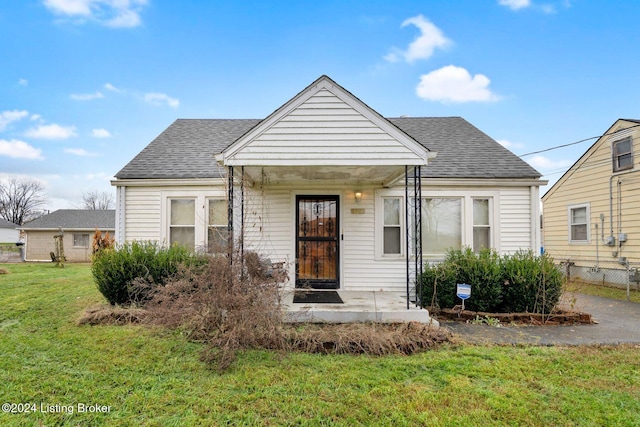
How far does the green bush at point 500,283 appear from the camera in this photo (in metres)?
6.00

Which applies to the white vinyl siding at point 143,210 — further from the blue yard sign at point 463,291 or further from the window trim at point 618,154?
the window trim at point 618,154

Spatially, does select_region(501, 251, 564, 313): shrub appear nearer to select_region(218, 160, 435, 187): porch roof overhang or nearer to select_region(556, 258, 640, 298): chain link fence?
select_region(218, 160, 435, 187): porch roof overhang

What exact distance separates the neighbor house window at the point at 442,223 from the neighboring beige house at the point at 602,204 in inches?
257

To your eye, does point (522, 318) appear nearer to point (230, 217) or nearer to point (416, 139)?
point (416, 139)

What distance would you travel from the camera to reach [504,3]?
32.4ft

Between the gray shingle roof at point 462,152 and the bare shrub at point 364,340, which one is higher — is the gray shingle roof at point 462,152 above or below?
above

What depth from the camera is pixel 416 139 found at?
7.28 metres

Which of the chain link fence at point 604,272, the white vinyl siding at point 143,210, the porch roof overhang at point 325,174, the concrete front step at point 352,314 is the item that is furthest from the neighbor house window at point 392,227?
the chain link fence at point 604,272

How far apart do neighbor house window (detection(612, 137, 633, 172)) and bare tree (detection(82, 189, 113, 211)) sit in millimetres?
57031

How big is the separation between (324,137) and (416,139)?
289cm

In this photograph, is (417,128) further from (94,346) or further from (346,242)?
(94,346)

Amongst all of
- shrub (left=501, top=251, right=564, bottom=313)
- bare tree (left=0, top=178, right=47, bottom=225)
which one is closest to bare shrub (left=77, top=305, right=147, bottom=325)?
shrub (left=501, top=251, right=564, bottom=313)

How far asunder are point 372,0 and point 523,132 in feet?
34.3

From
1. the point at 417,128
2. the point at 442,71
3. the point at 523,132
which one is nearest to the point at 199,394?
the point at 417,128
